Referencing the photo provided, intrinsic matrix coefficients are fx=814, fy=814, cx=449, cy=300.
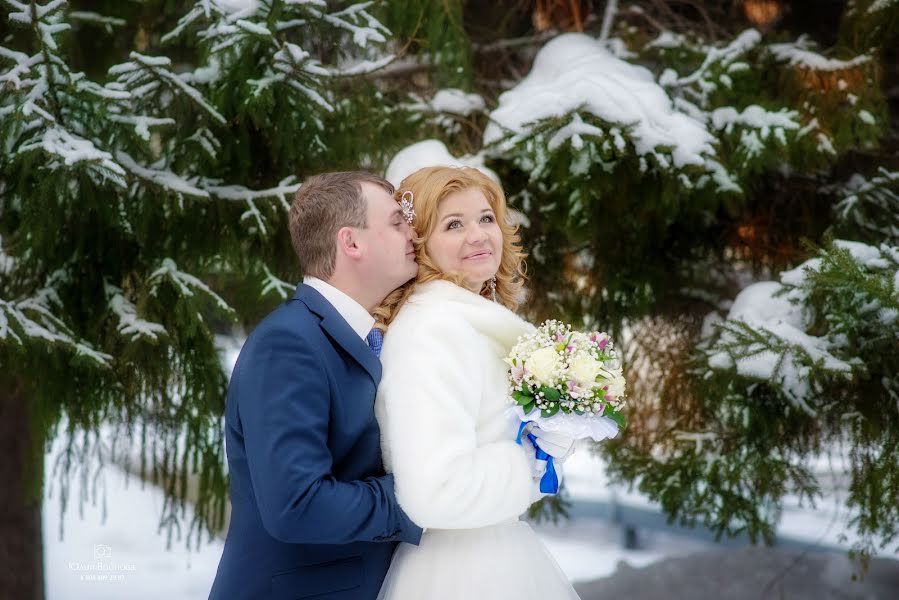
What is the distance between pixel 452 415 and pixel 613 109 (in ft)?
6.48

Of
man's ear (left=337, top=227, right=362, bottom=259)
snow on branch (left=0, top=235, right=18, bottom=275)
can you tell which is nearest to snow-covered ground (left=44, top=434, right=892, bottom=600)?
snow on branch (left=0, top=235, right=18, bottom=275)

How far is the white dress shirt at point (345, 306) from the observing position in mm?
2494

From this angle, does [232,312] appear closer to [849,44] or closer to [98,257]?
[98,257]

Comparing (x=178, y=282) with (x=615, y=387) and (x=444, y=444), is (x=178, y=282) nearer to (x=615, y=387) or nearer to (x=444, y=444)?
(x=444, y=444)

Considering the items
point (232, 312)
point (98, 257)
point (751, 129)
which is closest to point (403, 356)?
point (232, 312)

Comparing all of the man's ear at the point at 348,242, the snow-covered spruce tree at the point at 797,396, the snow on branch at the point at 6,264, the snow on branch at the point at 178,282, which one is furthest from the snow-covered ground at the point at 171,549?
the man's ear at the point at 348,242

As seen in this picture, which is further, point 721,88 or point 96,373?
point 721,88

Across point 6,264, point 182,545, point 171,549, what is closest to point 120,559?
point 171,549

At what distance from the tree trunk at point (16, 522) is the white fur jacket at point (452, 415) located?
3.67 meters

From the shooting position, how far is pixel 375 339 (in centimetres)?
267

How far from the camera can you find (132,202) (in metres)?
3.72

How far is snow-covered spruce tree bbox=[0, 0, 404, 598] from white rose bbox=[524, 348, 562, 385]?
64.8 inches

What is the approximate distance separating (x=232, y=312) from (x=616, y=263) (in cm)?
236

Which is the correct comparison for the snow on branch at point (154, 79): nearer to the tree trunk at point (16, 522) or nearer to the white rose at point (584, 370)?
the white rose at point (584, 370)
